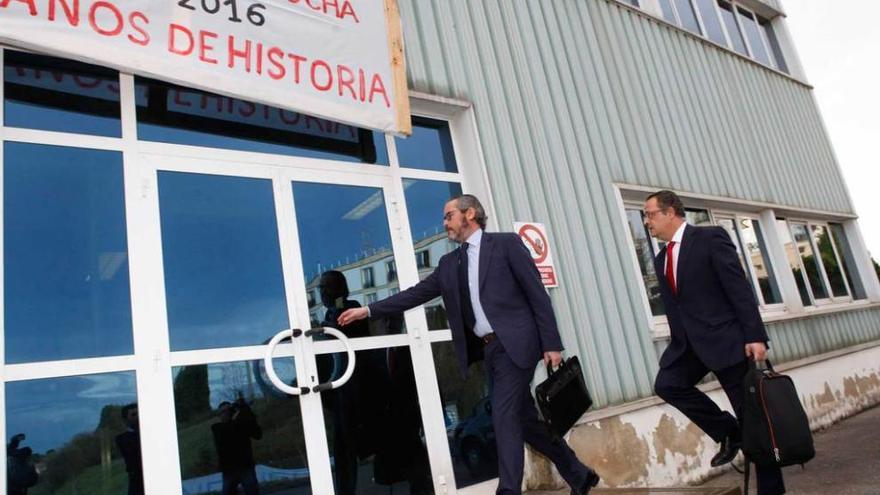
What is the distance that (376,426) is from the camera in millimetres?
3799

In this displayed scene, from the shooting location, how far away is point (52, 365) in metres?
2.89

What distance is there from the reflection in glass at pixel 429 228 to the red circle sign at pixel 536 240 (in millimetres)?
556

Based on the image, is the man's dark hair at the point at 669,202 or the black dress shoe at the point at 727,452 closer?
the black dress shoe at the point at 727,452

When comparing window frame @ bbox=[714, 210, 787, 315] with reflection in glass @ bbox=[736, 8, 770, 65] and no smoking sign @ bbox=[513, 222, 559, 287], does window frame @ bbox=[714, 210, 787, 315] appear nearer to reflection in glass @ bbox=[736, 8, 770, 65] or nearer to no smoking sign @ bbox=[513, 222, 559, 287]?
reflection in glass @ bbox=[736, 8, 770, 65]

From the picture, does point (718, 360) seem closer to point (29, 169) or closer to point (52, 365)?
point (52, 365)

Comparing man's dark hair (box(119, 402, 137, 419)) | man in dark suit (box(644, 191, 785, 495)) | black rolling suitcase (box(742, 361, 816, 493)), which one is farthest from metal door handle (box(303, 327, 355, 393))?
black rolling suitcase (box(742, 361, 816, 493))

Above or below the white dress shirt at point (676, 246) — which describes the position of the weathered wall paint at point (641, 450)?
below

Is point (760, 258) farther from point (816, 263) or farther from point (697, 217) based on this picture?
point (816, 263)

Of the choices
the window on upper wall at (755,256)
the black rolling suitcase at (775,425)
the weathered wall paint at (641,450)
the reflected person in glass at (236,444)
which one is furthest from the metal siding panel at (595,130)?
the reflected person in glass at (236,444)

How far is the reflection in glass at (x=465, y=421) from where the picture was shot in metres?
4.10

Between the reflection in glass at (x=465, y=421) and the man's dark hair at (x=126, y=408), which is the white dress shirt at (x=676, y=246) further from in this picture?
the man's dark hair at (x=126, y=408)

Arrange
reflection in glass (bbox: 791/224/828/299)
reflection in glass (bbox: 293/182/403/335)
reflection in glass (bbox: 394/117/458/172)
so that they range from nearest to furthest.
→ reflection in glass (bbox: 293/182/403/335) < reflection in glass (bbox: 394/117/458/172) < reflection in glass (bbox: 791/224/828/299)

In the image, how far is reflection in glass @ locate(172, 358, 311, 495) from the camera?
3154 mm

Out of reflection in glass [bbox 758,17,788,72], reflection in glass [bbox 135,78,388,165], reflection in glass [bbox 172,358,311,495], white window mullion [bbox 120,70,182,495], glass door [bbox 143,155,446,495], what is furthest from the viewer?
reflection in glass [bbox 758,17,788,72]
